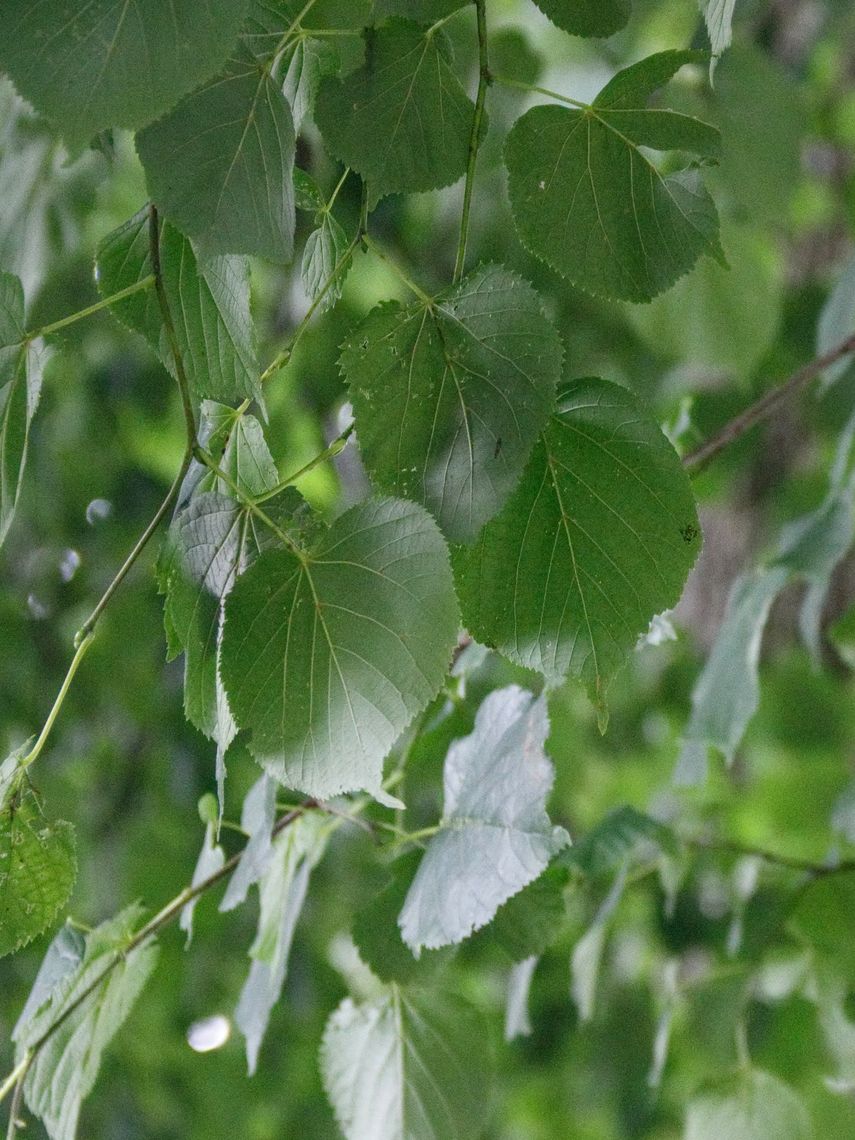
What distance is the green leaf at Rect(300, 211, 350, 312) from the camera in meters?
0.37

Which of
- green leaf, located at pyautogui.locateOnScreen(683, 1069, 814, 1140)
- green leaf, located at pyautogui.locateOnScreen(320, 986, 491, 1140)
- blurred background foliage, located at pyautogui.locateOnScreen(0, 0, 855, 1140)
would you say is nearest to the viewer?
green leaf, located at pyautogui.locateOnScreen(320, 986, 491, 1140)

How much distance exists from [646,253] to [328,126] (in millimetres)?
99

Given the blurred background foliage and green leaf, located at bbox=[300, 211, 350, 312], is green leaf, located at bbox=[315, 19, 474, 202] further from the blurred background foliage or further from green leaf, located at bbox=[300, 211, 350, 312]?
the blurred background foliage

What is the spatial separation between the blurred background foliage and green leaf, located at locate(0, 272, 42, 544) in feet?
1.46

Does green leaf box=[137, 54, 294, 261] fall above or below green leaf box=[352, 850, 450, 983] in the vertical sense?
above

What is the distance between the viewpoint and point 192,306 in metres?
0.40

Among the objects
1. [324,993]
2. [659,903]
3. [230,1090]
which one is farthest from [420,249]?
[230,1090]

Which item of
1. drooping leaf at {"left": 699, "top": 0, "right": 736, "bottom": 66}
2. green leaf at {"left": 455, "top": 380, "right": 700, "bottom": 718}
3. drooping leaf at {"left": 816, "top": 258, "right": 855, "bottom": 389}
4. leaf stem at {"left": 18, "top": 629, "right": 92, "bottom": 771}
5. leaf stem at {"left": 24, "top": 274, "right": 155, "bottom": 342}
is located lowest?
drooping leaf at {"left": 816, "top": 258, "right": 855, "bottom": 389}

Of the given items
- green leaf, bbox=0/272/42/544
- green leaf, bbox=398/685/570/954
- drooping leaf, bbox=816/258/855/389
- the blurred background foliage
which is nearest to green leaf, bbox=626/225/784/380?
the blurred background foliage

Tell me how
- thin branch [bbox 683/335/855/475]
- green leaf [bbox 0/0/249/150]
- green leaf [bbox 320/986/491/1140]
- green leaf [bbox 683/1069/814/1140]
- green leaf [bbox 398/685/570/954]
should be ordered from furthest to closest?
green leaf [bbox 683/1069/814/1140] < thin branch [bbox 683/335/855/475] < green leaf [bbox 320/986/491/1140] < green leaf [bbox 398/685/570/954] < green leaf [bbox 0/0/249/150]

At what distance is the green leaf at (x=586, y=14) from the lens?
36 centimetres

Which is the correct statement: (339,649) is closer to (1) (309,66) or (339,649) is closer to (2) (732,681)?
(1) (309,66)

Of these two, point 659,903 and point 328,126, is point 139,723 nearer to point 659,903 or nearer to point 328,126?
point 659,903

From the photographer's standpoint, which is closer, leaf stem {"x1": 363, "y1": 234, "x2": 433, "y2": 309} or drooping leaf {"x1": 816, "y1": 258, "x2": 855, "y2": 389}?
leaf stem {"x1": 363, "y1": 234, "x2": 433, "y2": 309}
